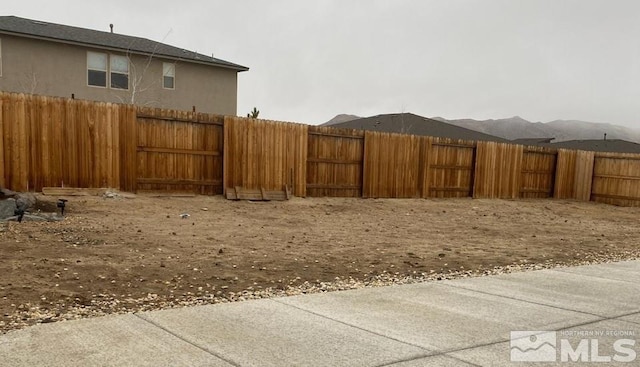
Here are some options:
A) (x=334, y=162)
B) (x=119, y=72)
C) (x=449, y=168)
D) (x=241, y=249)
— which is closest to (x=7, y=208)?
(x=241, y=249)

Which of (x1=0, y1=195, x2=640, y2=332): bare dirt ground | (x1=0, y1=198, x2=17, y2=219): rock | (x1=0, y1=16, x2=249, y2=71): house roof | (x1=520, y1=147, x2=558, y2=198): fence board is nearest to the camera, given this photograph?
(x1=0, y1=195, x2=640, y2=332): bare dirt ground

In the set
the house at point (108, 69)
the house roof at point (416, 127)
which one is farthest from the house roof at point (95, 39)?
the house roof at point (416, 127)

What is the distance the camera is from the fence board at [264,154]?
45.8 feet

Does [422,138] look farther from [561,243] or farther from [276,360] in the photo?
[276,360]

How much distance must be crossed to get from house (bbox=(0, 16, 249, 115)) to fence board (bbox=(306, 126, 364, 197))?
10270mm

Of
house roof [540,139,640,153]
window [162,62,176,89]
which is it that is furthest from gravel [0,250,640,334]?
house roof [540,139,640,153]

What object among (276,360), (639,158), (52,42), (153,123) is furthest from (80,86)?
(639,158)

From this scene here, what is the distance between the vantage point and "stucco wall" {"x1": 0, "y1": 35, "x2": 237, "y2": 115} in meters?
19.8

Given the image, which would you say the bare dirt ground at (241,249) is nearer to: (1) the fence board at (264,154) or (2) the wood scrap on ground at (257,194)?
(2) the wood scrap on ground at (257,194)

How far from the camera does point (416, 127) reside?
3591cm

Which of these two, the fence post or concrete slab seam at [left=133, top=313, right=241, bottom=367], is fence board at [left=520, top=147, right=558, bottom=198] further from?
concrete slab seam at [left=133, top=313, right=241, bottom=367]

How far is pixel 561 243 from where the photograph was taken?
35.2ft

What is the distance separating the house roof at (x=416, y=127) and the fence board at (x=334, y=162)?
1871 cm

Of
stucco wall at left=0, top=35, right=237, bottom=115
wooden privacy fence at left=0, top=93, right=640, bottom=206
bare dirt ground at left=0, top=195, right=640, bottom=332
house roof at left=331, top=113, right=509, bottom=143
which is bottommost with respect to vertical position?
bare dirt ground at left=0, top=195, right=640, bottom=332
